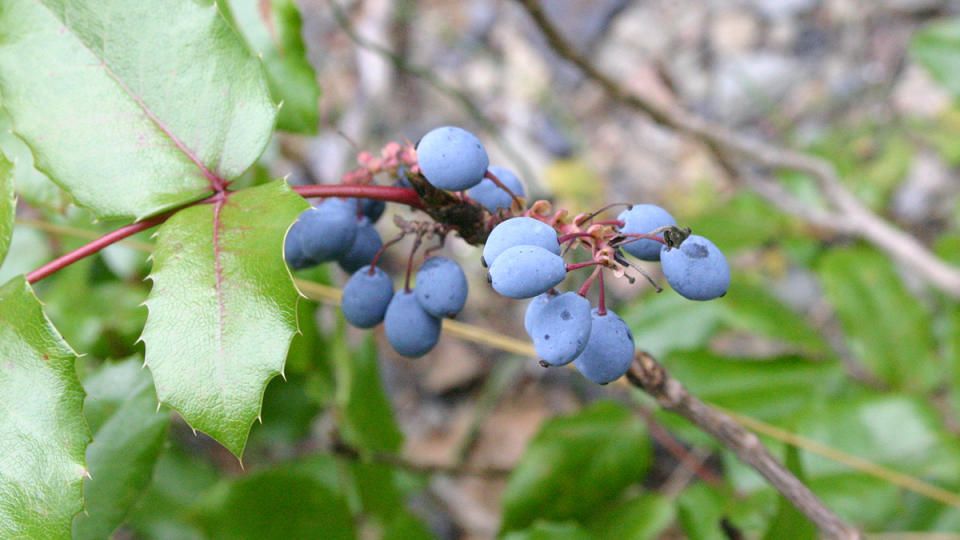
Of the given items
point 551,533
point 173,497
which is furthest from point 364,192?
point 173,497

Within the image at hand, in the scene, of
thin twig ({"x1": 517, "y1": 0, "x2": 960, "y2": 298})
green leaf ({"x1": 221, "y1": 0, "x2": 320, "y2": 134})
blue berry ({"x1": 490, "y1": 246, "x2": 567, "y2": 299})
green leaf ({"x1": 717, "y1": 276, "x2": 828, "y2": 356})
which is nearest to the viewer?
blue berry ({"x1": 490, "y1": 246, "x2": 567, "y2": 299})

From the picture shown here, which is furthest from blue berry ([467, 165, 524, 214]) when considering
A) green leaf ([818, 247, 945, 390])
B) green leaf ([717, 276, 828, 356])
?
green leaf ([818, 247, 945, 390])

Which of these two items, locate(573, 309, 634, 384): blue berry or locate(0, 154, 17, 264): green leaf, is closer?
locate(573, 309, 634, 384): blue berry

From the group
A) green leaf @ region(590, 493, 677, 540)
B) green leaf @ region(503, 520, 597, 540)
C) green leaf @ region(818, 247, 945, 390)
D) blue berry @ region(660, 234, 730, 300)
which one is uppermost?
blue berry @ region(660, 234, 730, 300)

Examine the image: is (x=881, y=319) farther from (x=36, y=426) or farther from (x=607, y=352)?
(x=36, y=426)

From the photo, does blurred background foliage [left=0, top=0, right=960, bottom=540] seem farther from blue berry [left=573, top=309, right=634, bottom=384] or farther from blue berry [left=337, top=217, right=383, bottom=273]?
blue berry [left=573, top=309, right=634, bottom=384]

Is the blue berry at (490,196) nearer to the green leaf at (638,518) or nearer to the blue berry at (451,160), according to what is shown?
the blue berry at (451,160)
